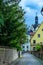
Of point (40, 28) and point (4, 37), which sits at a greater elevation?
point (40, 28)

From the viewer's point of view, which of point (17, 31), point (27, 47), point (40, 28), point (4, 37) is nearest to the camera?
point (4, 37)

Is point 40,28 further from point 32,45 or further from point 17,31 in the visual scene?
point 17,31

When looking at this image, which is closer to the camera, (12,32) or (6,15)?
(6,15)

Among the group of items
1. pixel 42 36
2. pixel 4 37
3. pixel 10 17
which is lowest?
pixel 4 37

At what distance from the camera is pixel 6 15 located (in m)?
34.9

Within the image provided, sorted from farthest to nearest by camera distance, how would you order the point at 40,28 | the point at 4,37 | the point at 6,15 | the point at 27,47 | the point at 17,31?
the point at 27,47 → the point at 40,28 → the point at 17,31 → the point at 4,37 → the point at 6,15

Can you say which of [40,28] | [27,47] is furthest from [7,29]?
[27,47]

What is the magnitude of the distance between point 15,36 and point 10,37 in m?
1.07

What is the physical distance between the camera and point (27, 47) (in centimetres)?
13750

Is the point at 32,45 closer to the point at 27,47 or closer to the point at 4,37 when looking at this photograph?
the point at 27,47

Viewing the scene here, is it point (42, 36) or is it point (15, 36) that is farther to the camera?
point (42, 36)

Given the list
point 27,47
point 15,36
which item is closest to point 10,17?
point 15,36

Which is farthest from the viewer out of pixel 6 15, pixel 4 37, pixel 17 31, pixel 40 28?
pixel 40 28

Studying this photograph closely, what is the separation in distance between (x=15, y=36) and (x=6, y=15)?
507cm
